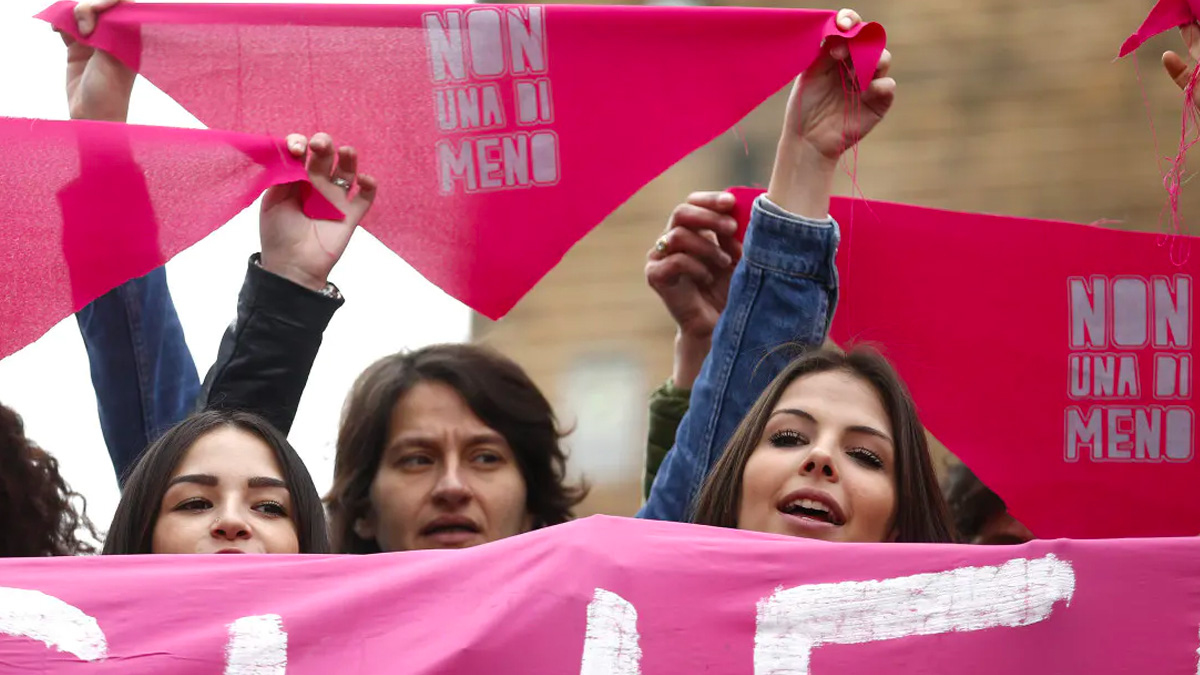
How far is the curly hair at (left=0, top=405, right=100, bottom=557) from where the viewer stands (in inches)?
143

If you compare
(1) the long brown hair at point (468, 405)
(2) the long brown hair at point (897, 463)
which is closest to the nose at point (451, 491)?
(1) the long brown hair at point (468, 405)

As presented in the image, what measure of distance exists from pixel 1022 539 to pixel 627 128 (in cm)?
117

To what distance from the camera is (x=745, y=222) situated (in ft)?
12.6

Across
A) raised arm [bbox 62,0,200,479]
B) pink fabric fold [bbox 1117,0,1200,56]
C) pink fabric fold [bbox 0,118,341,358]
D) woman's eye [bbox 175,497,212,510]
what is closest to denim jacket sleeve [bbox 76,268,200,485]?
raised arm [bbox 62,0,200,479]

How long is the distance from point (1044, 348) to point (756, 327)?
56cm

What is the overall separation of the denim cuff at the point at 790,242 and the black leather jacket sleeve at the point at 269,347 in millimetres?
736

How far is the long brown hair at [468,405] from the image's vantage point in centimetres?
400

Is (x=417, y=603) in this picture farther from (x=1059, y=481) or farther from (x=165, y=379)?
(x=1059, y=481)

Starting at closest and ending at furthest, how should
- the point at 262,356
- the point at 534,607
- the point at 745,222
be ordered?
the point at 534,607 → the point at 262,356 → the point at 745,222

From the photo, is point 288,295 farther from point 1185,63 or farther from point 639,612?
point 1185,63

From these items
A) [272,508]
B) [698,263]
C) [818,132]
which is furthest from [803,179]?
[272,508]

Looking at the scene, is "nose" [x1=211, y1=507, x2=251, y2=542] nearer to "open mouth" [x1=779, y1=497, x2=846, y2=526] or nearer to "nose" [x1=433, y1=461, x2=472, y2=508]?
"nose" [x1=433, y1=461, x2=472, y2=508]

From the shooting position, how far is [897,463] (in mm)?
3369

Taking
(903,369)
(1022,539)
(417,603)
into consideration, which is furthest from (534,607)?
(1022,539)
